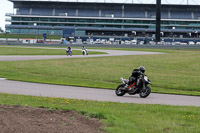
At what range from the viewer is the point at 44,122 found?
25.6ft

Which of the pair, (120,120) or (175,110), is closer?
(120,120)

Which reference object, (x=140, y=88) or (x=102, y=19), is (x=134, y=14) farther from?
(x=140, y=88)

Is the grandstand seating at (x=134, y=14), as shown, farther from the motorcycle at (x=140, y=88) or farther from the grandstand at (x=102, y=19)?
the motorcycle at (x=140, y=88)

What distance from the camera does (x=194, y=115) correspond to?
9883mm

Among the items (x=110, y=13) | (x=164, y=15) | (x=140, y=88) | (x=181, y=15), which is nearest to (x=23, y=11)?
(x=110, y=13)

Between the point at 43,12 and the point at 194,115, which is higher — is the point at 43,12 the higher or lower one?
the higher one

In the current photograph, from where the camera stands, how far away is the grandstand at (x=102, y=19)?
437 ft

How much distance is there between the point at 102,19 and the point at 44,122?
128 meters

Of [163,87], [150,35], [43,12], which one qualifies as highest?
[43,12]

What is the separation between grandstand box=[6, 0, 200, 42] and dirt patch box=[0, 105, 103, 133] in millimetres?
122140

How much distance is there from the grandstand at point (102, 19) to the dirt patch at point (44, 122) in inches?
4809

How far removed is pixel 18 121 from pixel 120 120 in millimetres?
2408

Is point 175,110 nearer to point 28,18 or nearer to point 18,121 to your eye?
point 18,121

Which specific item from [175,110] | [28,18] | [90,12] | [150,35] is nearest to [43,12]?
[28,18]
